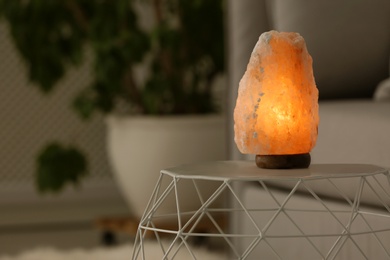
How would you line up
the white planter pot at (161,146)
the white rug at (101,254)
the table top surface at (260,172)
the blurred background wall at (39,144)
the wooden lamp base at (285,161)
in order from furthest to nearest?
the blurred background wall at (39,144)
the white planter pot at (161,146)
the white rug at (101,254)
the wooden lamp base at (285,161)
the table top surface at (260,172)

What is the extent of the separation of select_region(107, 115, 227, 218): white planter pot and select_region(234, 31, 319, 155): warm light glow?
1603 millimetres

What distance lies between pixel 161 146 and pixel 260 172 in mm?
1691

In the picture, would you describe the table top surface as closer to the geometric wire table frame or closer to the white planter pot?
the geometric wire table frame

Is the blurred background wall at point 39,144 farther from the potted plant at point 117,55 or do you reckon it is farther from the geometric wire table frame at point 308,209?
the geometric wire table frame at point 308,209

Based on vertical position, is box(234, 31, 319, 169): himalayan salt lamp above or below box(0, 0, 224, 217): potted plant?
above

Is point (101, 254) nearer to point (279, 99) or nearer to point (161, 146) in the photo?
point (161, 146)

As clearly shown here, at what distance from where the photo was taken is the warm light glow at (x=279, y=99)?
1.00 metres

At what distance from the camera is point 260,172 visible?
949mm

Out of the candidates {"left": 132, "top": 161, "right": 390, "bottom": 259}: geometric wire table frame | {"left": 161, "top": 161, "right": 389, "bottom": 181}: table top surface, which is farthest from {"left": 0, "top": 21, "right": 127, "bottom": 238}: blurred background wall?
{"left": 161, "top": 161, "right": 389, "bottom": 181}: table top surface

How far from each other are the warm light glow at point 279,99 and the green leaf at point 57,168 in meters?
1.78

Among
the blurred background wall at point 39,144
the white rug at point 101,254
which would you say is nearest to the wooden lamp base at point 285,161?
the white rug at point 101,254

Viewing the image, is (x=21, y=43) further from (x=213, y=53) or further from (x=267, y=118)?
(x=267, y=118)

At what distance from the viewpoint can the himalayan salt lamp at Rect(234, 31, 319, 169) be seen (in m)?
1.00

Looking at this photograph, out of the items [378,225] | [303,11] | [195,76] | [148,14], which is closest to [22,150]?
[148,14]
